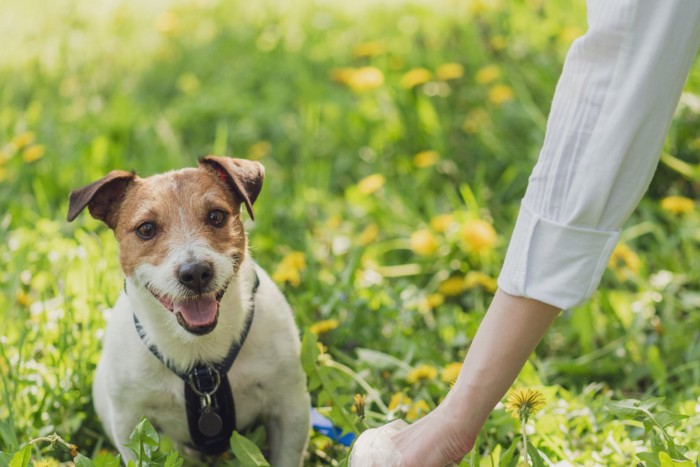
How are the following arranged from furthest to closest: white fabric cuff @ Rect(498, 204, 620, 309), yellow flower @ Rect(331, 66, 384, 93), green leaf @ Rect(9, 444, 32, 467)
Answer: yellow flower @ Rect(331, 66, 384, 93) → green leaf @ Rect(9, 444, 32, 467) → white fabric cuff @ Rect(498, 204, 620, 309)

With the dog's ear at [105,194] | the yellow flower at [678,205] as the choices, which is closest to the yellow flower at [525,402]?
the dog's ear at [105,194]

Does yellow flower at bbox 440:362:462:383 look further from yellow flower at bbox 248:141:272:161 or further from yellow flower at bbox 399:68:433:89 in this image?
yellow flower at bbox 248:141:272:161

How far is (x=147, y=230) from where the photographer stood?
2.65m

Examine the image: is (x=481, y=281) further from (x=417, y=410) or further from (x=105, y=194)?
(x=105, y=194)

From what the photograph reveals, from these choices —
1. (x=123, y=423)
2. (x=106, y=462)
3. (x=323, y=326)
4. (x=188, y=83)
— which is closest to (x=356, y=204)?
(x=323, y=326)

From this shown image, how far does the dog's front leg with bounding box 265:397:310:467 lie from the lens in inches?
109

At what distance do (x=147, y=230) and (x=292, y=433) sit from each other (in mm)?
753

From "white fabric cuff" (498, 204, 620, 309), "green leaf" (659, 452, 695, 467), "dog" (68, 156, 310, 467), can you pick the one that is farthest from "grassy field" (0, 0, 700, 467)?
"white fabric cuff" (498, 204, 620, 309)

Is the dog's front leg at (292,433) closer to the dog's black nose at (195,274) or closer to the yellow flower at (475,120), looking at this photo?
the dog's black nose at (195,274)

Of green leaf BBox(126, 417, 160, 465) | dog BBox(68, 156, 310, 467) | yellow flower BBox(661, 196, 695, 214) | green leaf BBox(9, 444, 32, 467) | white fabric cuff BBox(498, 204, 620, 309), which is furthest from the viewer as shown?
yellow flower BBox(661, 196, 695, 214)

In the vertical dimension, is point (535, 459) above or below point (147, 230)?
below

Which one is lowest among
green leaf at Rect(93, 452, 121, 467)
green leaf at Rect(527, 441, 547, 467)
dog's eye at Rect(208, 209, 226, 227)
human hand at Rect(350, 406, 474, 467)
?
green leaf at Rect(93, 452, 121, 467)

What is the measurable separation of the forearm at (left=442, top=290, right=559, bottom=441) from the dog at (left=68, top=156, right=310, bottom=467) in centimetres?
83

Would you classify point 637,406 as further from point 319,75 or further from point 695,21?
point 319,75
